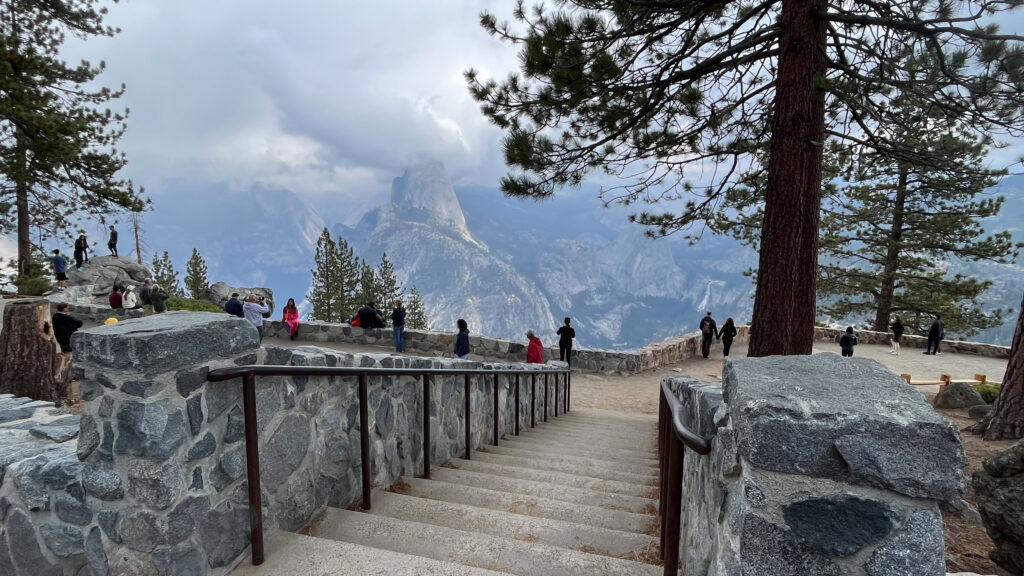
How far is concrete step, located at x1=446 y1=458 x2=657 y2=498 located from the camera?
368cm

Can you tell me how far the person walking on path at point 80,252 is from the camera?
16.9 m

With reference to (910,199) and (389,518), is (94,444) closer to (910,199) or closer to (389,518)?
(389,518)

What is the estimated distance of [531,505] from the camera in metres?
3.09

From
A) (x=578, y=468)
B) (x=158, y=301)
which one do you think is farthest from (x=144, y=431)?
(x=158, y=301)

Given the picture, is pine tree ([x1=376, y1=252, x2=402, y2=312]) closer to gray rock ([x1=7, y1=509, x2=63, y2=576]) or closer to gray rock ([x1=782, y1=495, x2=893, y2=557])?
gray rock ([x1=7, y1=509, x2=63, y2=576])

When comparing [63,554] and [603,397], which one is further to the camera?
[603,397]

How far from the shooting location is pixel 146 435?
5.86 feet

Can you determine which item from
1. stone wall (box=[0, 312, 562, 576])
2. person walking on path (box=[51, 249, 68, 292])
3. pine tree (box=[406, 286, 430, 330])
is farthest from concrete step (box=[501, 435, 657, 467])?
pine tree (box=[406, 286, 430, 330])

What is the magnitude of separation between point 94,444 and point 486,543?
1765 mm

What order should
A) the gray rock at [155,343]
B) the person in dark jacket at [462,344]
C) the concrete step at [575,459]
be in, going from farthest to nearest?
the person in dark jacket at [462,344], the concrete step at [575,459], the gray rock at [155,343]

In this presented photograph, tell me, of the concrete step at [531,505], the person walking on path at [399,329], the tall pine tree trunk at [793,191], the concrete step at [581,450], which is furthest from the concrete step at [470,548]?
the person walking on path at [399,329]

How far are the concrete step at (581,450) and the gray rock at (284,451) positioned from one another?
10.2ft

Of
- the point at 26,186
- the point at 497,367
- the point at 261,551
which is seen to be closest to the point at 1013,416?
the point at 497,367

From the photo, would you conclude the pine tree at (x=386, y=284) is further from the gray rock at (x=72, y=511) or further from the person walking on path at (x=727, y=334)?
the gray rock at (x=72, y=511)
